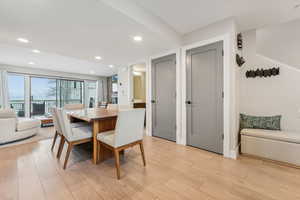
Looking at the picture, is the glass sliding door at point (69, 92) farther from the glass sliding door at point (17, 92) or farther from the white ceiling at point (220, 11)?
the white ceiling at point (220, 11)

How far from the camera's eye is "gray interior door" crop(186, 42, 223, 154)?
2.31m

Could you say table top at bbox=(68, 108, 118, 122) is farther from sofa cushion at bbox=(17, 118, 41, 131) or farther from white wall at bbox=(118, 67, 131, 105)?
white wall at bbox=(118, 67, 131, 105)

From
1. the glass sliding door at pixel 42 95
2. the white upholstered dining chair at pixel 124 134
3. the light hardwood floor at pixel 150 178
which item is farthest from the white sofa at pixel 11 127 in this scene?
the white upholstered dining chair at pixel 124 134

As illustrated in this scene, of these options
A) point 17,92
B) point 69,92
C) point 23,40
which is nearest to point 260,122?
point 23,40

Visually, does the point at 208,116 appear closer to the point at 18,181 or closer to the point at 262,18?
the point at 262,18

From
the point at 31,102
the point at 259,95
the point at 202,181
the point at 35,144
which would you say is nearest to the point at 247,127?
the point at 259,95

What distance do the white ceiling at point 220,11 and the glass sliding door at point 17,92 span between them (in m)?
6.17

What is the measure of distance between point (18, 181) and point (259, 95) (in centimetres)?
414

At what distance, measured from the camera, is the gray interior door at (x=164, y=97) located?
303cm

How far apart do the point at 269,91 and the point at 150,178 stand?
2.75 metres

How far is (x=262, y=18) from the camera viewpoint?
7.22 ft

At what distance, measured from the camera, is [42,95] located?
5.92 m

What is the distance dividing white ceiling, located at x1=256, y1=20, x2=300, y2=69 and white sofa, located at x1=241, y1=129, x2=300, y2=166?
1.47 m

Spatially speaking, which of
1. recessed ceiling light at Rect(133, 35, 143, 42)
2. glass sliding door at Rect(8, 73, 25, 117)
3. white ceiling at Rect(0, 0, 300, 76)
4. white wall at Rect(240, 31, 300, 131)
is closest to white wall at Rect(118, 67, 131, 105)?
white ceiling at Rect(0, 0, 300, 76)
